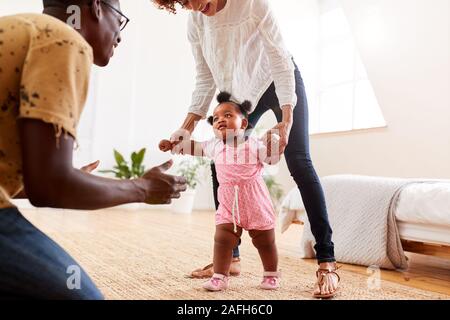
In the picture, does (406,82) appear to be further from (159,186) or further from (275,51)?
(159,186)

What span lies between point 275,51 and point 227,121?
29cm

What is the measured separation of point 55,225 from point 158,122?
2.39 m

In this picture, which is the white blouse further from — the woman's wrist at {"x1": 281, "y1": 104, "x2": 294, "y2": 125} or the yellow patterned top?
the yellow patterned top

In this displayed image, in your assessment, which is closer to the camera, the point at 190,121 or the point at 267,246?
the point at 267,246

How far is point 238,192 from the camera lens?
1.60m

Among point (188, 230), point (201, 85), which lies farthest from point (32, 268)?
point (188, 230)

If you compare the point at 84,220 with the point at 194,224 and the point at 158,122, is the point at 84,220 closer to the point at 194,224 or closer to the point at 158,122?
the point at 194,224

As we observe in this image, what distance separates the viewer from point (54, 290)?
2.27 ft

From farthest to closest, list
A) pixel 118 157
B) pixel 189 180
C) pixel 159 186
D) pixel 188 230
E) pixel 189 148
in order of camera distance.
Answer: pixel 189 180 → pixel 118 157 → pixel 188 230 → pixel 189 148 → pixel 159 186

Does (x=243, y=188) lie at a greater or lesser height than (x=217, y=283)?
greater

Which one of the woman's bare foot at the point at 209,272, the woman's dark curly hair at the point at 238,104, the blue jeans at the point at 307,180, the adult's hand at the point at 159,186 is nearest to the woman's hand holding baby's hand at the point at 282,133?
the blue jeans at the point at 307,180

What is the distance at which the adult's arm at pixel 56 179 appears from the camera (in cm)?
65

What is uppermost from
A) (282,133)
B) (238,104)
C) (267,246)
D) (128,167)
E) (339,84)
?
(339,84)

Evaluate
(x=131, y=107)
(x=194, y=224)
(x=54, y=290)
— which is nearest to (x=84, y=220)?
(x=194, y=224)
